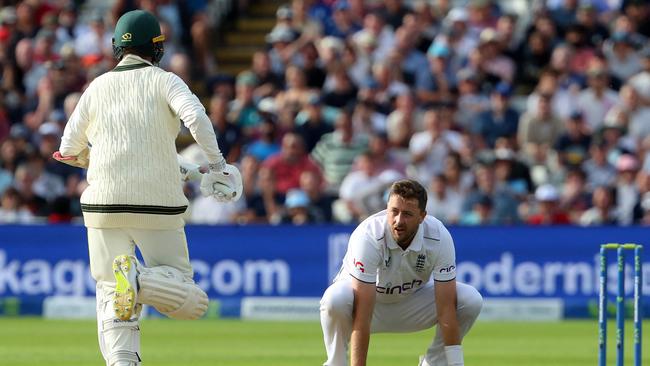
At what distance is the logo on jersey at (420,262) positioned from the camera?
7.11 meters

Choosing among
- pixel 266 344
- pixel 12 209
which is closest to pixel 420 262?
pixel 266 344

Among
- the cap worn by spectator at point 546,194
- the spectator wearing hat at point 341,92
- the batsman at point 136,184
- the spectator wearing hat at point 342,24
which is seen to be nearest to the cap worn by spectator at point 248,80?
the spectator wearing hat at point 341,92

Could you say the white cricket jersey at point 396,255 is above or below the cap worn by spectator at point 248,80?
below

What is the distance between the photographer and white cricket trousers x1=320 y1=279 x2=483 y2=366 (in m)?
7.18

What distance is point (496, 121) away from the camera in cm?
1505

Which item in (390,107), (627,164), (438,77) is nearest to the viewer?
(627,164)

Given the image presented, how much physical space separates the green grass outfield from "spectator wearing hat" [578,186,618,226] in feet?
3.79

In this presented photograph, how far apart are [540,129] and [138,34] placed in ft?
28.8

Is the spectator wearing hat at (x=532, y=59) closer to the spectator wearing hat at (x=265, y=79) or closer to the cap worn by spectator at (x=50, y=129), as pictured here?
the spectator wearing hat at (x=265, y=79)

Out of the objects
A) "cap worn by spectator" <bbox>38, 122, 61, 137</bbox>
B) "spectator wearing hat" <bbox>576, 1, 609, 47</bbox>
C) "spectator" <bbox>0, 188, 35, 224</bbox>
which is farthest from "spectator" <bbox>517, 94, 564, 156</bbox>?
"spectator" <bbox>0, 188, 35, 224</bbox>

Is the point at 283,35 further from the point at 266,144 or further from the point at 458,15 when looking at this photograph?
the point at 458,15

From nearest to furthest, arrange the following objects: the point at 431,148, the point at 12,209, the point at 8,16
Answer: the point at 12,209, the point at 431,148, the point at 8,16

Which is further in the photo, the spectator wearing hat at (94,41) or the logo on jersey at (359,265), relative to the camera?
the spectator wearing hat at (94,41)

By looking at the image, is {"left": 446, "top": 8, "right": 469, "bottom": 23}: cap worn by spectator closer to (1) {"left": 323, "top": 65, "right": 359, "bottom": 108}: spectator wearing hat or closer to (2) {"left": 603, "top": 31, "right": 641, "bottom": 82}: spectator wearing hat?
(1) {"left": 323, "top": 65, "right": 359, "bottom": 108}: spectator wearing hat
